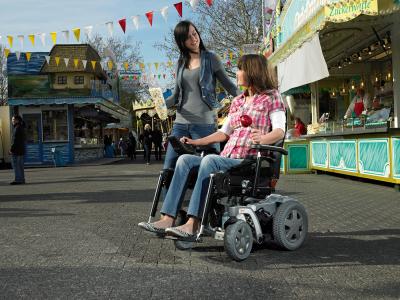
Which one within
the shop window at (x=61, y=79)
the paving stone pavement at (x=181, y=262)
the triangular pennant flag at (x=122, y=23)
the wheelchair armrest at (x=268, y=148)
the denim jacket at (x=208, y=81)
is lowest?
the paving stone pavement at (x=181, y=262)

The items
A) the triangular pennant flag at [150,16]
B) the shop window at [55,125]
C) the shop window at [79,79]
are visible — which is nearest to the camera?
the triangular pennant flag at [150,16]

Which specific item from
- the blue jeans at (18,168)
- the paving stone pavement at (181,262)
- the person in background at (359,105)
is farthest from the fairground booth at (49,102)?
the paving stone pavement at (181,262)

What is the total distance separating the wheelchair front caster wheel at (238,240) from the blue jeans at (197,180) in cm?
32

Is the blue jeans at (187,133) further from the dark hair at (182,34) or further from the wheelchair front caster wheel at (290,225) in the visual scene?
the wheelchair front caster wheel at (290,225)

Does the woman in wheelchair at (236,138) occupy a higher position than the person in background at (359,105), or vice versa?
the person in background at (359,105)

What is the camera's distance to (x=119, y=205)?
8.34 meters

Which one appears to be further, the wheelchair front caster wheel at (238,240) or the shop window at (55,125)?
the shop window at (55,125)

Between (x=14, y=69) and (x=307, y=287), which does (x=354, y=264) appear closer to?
(x=307, y=287)

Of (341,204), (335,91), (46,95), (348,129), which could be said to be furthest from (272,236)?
(46,95)

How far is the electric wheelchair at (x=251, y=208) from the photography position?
166 inches

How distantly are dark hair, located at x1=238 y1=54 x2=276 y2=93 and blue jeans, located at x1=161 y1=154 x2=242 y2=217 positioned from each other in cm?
69

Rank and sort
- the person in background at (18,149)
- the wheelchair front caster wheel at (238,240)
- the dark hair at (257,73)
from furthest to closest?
the person in background at (18,149) → the dark hair at (257,73) → the wheelchair front caster wheel at (238,240)

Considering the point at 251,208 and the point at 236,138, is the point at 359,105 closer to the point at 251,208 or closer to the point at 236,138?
the point at 236,138

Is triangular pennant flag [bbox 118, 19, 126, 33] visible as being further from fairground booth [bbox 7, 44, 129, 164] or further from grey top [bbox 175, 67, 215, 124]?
grey top [bbox 175, 67, 215, 124]
